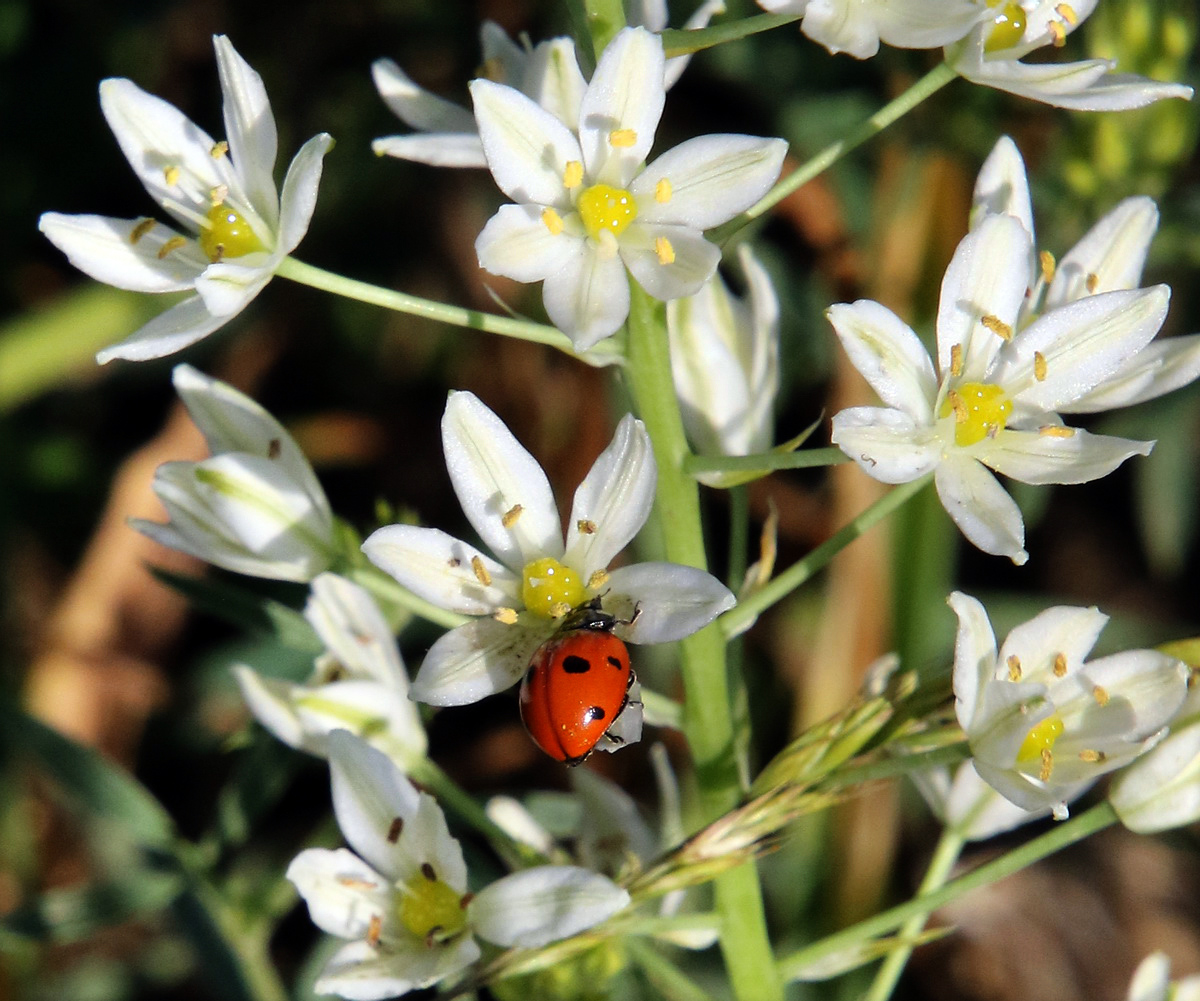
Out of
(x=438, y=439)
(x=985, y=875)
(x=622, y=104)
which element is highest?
(x=622, y=104)

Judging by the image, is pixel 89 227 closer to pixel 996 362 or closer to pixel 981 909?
pixel 996 362

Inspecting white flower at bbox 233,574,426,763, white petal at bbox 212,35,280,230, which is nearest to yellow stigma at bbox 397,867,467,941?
white flower at bbox 233,574,426,763

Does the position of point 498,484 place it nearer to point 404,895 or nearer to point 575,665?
point 575,665

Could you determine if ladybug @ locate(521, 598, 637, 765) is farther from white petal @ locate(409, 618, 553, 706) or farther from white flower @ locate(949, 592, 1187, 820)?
white flower @ locate(949, 592, 1187, 820)

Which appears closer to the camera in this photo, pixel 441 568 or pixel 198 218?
pixel 441 568

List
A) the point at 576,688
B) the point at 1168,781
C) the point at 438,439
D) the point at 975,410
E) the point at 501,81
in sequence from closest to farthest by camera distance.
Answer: the point at 576,688 → the point at 975,410 → the point at 1168,781 → the point at 501,81 → the point at 438,439

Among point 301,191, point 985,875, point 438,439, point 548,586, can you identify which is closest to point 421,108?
point 301,191
